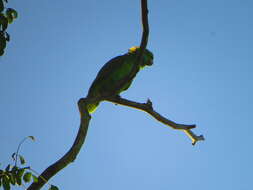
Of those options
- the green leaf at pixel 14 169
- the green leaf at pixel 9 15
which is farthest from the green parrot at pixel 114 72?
the green leaf at pixel 14 169

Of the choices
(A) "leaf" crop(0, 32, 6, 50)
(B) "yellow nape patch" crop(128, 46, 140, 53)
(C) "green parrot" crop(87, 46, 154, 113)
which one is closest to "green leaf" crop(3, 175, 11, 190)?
(A) "leaf" crop(0, 32, 6, 50)

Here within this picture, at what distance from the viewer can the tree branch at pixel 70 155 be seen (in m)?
2.83

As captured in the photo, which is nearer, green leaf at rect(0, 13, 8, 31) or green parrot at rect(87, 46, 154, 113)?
green leaf at rect(0, 13, 8, 31)

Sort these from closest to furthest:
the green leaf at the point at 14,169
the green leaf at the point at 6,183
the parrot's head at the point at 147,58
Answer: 1. the green leaf at the point at 6,183
2. the green leaf at the point at 14,169
3. the parrot's head at the point at 147,58

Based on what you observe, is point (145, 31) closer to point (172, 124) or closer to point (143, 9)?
point (143, 9)

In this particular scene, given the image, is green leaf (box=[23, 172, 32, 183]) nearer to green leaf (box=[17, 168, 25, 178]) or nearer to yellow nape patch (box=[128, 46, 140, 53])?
green leaf (box=[17, 168, 25, 178])

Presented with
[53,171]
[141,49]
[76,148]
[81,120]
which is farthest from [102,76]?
[53,171]

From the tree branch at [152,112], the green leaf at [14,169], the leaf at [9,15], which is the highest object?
the tree branch at [152,112]

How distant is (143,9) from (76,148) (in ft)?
6.52

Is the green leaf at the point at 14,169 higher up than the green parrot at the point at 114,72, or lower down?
lower down

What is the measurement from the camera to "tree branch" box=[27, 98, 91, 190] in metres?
2.83

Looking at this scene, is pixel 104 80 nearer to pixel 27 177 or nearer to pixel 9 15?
pixel 9 15

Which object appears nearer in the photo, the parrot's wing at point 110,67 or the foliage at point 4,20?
the foliage at point 4,20

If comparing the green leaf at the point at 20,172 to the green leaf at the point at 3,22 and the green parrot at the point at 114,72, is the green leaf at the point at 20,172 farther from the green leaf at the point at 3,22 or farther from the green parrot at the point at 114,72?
the green parrot at the point at 114,72
